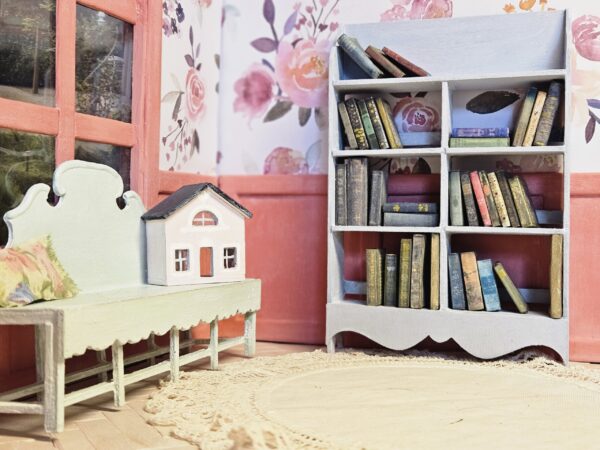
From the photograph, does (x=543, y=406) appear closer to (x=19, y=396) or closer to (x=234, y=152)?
(x=19, y=396)

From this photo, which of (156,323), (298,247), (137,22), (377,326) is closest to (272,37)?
(137,22)

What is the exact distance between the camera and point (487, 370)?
2.53 meters

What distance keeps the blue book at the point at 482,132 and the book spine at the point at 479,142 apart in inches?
0.8

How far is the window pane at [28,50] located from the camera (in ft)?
6.84

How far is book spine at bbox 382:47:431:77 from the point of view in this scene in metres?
2.78

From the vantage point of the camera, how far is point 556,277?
2588 millimetres

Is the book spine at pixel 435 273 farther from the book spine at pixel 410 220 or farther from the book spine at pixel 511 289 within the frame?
the book spine at pixel 511 289

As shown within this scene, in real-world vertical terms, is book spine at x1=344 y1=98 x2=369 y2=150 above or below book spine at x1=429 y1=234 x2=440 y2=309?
above

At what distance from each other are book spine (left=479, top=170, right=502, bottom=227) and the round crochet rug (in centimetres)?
54

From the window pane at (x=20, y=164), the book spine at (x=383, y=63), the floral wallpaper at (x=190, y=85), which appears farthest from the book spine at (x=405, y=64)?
the window pane at (x=20, y=164)

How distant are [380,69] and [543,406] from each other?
4.83 ft

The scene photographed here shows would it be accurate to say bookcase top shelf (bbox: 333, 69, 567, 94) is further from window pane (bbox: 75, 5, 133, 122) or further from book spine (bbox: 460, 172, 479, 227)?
window pane (bbox: 75, 5, 133, 122)

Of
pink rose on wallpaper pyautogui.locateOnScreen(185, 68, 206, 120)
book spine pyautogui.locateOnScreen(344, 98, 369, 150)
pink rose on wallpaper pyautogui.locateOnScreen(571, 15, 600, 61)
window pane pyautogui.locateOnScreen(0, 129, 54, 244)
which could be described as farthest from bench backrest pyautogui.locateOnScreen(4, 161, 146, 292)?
pink rose on wallpaper pyautogui.locateOnScreen(571, 15, 600, 61)

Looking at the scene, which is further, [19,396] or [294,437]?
[19,396]
